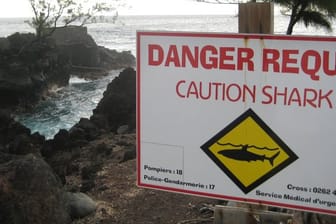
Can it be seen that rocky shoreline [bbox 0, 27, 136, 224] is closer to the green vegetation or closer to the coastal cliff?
the coastal cliff

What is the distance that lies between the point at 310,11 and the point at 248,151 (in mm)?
10248

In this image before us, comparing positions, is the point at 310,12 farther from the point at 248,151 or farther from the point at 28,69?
the point at 28,69

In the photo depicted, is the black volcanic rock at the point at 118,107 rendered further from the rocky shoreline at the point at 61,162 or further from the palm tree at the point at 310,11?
the palm tree at the point at 310,11

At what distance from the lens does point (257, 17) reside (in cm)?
192

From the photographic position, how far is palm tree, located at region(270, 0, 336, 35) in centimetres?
1062

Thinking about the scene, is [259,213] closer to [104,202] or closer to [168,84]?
[168,84]

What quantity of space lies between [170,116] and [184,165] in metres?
0.21

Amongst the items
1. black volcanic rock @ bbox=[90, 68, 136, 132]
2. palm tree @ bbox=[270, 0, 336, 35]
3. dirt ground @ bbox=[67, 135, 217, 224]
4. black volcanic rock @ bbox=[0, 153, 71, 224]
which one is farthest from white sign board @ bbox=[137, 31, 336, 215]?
black volcanic rock @ bbox=[90, 68, 136, 132]

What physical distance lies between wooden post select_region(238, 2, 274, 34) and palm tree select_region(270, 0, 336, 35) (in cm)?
872

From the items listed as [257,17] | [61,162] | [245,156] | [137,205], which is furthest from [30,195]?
[61,162]

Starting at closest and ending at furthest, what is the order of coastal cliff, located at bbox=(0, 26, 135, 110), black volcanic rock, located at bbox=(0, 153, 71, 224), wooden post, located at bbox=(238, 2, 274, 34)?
wooden post, located at bbox=(238, 2, 274, 34) → black volcanic rock, located at bbox=(0, 153, 71, 224) → coastal cliff, located at bbox=(0, 26, 135, 110)

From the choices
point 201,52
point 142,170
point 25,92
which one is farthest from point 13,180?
point 25,92

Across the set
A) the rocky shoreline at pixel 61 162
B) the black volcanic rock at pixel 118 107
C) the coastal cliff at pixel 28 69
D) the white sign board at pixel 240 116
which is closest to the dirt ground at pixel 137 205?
the rocky shoreline at pixel 61 162

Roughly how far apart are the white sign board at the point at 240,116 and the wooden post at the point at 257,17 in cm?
11
